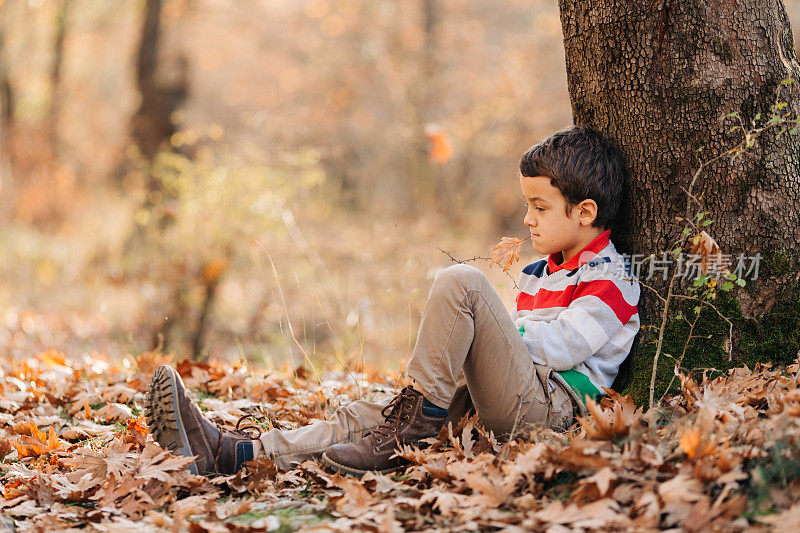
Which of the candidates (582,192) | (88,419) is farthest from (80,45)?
(582,192)

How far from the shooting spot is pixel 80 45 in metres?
19.5

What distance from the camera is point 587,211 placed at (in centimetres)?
296

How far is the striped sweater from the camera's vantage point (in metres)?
2.75

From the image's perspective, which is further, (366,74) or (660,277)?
(366,74)

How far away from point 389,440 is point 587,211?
1.26m

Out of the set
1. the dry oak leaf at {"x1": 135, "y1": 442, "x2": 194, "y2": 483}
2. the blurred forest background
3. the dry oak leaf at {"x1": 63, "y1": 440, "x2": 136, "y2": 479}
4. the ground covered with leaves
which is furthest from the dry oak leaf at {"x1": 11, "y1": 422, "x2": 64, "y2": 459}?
the blurred forest background

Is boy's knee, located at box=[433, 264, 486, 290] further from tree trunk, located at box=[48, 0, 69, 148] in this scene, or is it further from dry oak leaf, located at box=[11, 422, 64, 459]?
→ tree trunk, located at box=[48, 0, 69, 148]

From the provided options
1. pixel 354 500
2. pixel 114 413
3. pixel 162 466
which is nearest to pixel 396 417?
pixel 354 500

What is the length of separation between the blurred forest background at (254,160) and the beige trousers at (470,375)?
4.09 feet

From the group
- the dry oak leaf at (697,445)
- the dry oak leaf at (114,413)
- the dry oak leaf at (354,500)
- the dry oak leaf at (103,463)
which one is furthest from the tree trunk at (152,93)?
the dry oak leaf at (697,445)

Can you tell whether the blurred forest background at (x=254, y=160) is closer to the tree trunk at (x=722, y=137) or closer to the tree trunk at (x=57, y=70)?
the tree trunk at (x=57, y=70)

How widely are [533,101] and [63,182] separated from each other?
995cm

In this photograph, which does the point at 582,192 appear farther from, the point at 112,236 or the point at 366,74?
the point at 366,74

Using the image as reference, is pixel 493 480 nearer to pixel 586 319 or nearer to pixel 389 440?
pixel 389 440
